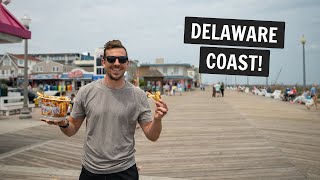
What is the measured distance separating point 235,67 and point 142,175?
8.69 feet

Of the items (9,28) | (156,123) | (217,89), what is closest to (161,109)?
(156,123)

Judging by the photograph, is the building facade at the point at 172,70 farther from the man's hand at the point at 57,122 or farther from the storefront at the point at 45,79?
the man's hand at the point at 57,122

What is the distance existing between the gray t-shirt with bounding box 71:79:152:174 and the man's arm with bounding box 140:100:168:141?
13cm

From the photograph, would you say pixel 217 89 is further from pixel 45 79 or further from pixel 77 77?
pixel 45 79

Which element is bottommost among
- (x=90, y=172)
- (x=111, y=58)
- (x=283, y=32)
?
(x=90, y=172)

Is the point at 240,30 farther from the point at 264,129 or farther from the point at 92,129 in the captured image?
the point at 264,129

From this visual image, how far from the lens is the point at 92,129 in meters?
2.76

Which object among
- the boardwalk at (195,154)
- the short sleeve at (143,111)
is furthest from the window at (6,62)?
the short sleeve at (143,111)

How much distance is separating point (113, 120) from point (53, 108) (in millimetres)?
559

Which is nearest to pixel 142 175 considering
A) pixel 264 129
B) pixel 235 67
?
pixel 235 67

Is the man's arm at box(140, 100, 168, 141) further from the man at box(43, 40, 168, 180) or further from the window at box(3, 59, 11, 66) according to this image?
the window at box(3, 59, 11, 66)

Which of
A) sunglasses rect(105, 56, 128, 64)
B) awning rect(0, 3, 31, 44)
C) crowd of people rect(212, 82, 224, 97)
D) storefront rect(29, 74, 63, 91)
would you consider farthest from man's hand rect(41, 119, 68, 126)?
storefront rect(29, 74, 63, 91)

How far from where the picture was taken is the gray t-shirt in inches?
106

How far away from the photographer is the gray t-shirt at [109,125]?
2695 millimetres
